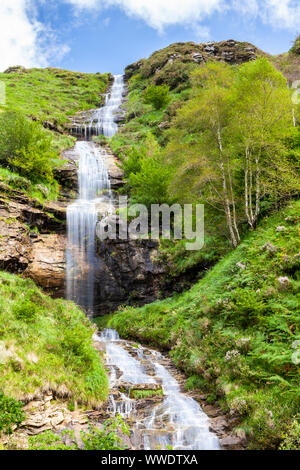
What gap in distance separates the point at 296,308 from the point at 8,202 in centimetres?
1526

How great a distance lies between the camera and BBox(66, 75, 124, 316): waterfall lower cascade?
1808 centimetres

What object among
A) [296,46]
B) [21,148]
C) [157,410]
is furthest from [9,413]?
[296,46]

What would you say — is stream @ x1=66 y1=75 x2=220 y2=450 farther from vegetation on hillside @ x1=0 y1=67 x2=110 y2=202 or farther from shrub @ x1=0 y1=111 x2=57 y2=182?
shrub @ x1=0 y1=111 x2=57 y2=182

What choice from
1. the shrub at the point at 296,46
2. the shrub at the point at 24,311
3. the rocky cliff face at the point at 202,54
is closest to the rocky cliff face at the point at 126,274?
the shrub at the point at 24,311

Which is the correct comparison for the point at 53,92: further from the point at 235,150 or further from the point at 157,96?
the point at 235,150

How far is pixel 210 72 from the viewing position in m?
12.4

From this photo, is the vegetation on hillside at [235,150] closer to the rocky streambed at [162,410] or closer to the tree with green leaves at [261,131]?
the tree with green leaves at [261,131]

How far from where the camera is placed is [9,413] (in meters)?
4.98

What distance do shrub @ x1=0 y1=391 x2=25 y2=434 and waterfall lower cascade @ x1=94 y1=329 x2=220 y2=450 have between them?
7.31ft

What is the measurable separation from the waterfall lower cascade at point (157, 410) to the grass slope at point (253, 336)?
0.64 meters

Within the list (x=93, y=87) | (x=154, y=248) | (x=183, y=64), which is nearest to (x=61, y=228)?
(x=154, y=248)

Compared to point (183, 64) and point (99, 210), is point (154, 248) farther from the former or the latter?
point (183, 64)

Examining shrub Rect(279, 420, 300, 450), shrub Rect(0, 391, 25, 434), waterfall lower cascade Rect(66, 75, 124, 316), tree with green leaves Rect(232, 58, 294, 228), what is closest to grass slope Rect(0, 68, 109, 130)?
waterfall lower cascade Rect(66, 75, 124, 316)

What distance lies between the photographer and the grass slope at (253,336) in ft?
16.8
